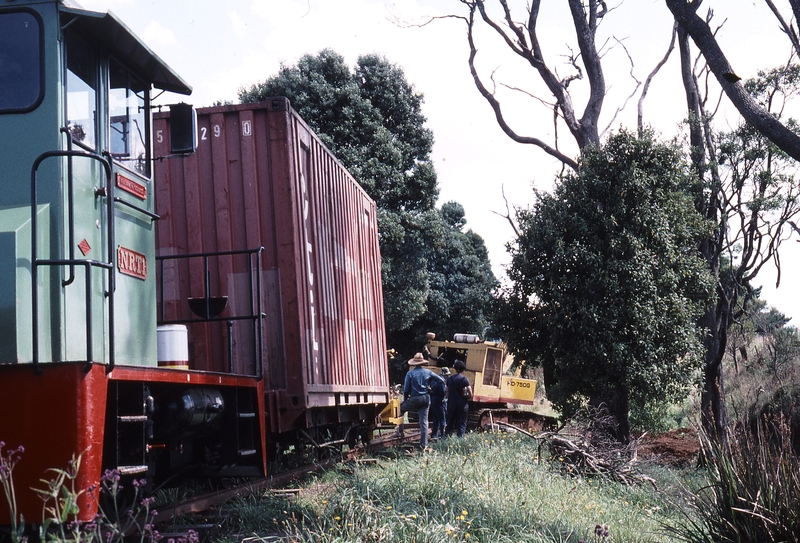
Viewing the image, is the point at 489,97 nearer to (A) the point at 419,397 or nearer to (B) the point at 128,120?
(A) the point at 419,397

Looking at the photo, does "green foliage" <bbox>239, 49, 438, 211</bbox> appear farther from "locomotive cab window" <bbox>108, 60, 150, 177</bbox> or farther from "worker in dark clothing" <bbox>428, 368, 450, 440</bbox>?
"locomotive cab window" <bbox>108, 60, 150, 177</bbox>

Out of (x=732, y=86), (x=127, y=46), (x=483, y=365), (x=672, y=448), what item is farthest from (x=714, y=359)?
(x=127, y=46)

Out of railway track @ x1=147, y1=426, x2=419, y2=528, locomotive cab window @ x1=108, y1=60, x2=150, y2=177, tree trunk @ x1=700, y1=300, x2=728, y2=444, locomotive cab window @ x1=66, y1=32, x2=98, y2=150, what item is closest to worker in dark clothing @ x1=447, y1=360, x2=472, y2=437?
railway track @ x1=147, y1=426, x2=419, y2=528

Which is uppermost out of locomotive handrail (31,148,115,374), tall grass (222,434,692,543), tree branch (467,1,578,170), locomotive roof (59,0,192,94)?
tree branch (467,1,578,170)

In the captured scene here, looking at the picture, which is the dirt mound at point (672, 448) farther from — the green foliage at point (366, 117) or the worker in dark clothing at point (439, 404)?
the green foliage at point (366, 117)

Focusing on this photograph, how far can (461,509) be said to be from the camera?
6355 millimetres

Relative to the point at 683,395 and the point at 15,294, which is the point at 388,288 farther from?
the point at 15,294

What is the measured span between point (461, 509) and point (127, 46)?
4186 millimetres

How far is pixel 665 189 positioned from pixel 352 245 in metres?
6.54

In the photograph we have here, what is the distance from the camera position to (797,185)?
16.6 metres

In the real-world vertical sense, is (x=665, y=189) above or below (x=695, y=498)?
above

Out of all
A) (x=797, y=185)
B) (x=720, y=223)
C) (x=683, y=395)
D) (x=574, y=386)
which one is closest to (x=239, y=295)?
(x=574, y=386)

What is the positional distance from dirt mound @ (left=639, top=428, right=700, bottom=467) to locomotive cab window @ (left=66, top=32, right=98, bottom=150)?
11.4 meters

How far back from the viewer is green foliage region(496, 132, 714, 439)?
43.8 feet
